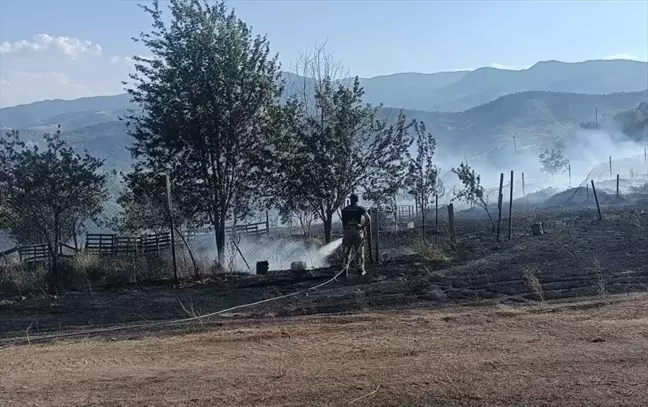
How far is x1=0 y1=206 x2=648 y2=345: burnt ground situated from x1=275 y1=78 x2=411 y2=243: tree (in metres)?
3.74

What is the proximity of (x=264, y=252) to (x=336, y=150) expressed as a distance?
3.79 metres

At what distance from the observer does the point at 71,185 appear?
20.1 metres

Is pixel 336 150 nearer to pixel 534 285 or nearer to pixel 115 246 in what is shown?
pixel 115 246

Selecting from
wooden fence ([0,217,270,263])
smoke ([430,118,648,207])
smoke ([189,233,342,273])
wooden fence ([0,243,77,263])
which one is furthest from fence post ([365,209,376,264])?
smoke ([430,118,648,207])

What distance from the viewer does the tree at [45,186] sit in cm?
1852

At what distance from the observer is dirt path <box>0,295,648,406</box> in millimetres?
5160

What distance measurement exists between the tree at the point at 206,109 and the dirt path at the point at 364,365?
369 inches

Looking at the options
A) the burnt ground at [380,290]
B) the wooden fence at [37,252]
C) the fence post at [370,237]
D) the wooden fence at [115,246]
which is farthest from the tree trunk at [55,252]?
the fence post at [370,237]

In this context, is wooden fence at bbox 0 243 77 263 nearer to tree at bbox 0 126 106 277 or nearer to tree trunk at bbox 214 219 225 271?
tree at bbox 0 126 106 277

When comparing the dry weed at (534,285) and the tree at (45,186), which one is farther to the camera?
the tree at (45,186)

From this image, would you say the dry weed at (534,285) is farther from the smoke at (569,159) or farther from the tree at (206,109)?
the smoke at (569,159)

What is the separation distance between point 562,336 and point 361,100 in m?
13.9

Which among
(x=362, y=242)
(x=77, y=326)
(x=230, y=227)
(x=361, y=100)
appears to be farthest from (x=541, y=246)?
(x=77, y=326)

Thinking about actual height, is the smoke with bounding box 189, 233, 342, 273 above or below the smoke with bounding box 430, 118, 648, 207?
below
